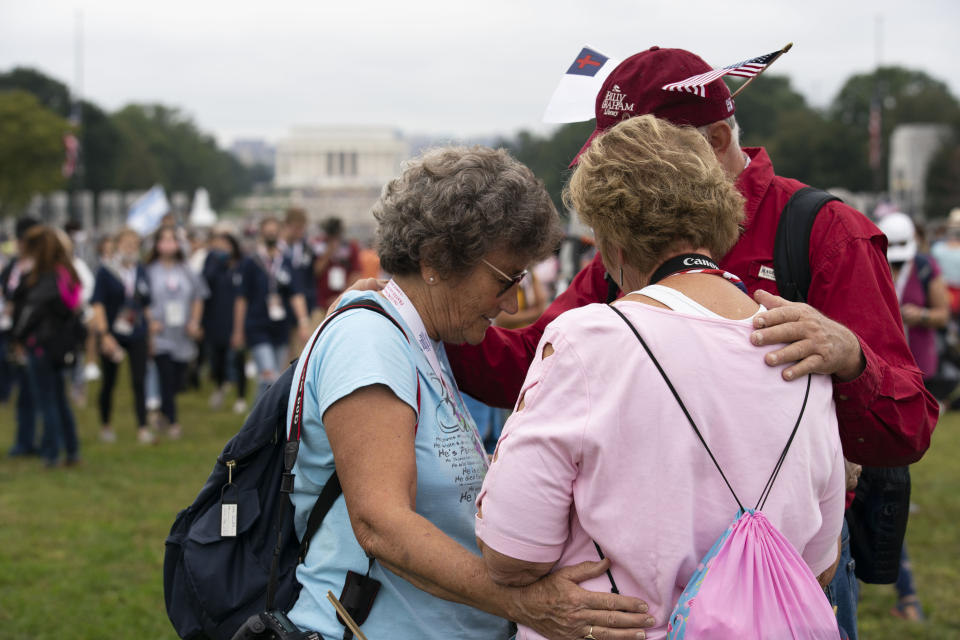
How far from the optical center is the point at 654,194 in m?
1.79

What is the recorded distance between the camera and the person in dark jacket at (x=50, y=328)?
8836 mm

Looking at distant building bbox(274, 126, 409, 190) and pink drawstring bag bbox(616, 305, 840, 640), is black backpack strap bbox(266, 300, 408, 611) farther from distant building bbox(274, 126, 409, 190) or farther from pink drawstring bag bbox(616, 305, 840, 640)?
distant building bbox(274, 126, 409, 190)

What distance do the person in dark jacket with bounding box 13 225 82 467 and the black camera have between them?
7.47 meters

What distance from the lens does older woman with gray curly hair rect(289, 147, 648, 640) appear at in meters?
1.97

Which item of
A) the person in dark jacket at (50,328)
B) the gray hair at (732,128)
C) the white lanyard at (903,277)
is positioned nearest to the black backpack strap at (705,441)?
the gray hair at (732,128)

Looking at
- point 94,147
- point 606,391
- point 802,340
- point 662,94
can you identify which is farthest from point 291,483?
point 94,147

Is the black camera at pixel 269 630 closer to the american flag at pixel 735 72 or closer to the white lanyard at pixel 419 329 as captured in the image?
the white lanyard at pixel 419 329

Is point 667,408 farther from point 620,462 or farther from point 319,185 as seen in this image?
point 319,185

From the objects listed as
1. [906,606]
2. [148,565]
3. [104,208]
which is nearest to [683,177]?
[906,606]

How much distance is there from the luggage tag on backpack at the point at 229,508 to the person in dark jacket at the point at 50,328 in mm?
7313

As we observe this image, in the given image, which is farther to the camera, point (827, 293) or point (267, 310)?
point (267, 310)

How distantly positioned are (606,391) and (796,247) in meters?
0.90

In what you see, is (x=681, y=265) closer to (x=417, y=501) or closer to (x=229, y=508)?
(x=417, y=501)

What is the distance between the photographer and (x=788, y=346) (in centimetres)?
173
